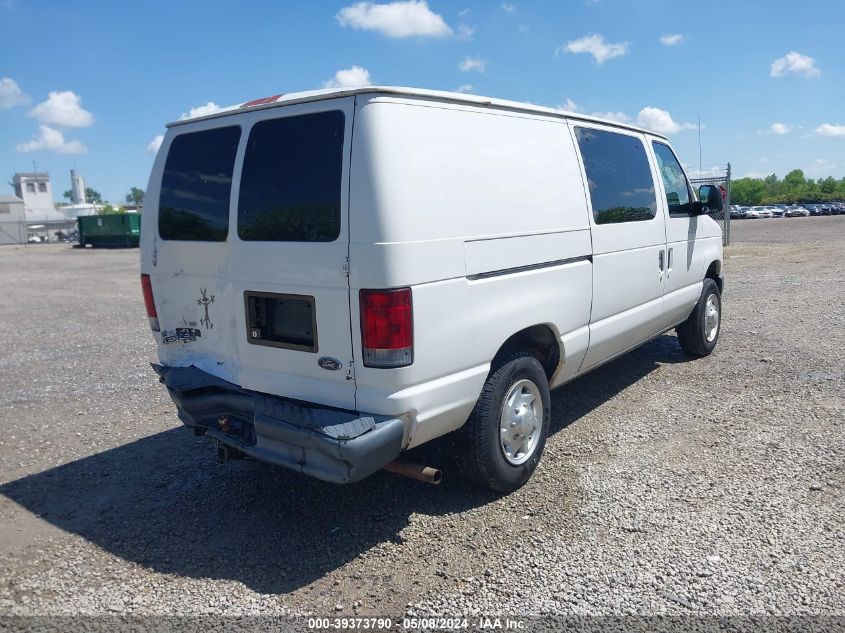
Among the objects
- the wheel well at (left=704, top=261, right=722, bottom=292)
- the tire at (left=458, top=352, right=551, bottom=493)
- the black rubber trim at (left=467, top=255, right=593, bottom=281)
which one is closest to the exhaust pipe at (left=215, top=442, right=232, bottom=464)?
the tire at (left=458, top=352, right=551, bottom=493)

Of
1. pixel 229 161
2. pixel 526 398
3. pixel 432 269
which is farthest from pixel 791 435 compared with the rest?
pixel 229 161

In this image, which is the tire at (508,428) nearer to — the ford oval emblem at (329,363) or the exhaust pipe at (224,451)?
the ford oval emblem at (329,363)

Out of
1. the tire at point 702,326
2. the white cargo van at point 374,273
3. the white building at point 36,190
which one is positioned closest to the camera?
the white cargo van at point 374,273

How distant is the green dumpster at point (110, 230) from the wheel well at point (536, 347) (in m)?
39.1

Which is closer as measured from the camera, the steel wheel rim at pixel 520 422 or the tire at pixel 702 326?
the steel wheel rim at pixel 520 422

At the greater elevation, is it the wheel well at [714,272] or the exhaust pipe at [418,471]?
the wheel well at [714,272]

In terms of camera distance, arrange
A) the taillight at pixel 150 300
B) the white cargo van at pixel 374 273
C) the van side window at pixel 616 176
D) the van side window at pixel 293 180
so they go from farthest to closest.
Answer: the van side window at pixel 616 176 → the taillight at pixel 150 300 → the van side window at pixel 293 180 → the white cargo van at pixel 374 273

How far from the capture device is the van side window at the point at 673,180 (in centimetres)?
609

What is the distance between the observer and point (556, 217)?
14.2 ft

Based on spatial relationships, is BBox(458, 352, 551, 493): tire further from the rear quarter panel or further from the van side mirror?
the van side mirror

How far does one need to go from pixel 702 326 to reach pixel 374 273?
16.4 ft

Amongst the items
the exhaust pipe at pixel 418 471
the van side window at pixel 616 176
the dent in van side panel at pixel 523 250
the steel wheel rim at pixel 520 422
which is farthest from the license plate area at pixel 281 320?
the van side window at pixel 616 176

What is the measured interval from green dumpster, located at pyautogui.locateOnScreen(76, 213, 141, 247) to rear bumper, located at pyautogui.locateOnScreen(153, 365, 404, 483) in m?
38.7

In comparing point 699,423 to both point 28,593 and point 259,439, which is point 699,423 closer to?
point 259,439
